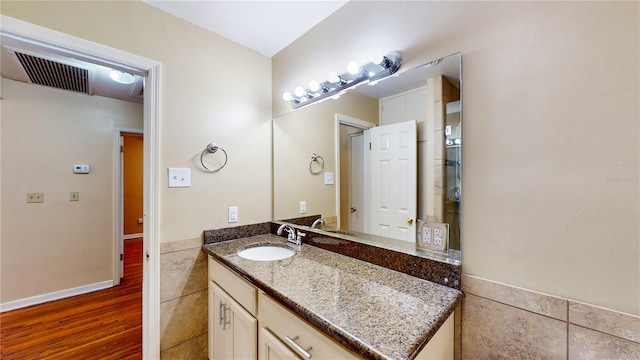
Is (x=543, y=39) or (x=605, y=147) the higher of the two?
(x=543, y=39)

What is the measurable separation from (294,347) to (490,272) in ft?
2.59

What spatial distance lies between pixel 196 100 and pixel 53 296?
2.83 m

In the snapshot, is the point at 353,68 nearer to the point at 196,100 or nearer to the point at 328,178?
the point at 328,178

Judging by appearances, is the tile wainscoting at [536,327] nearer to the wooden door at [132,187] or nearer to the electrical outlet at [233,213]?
the electrical outlet at [233,213]

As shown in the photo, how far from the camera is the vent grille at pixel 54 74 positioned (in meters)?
2.05

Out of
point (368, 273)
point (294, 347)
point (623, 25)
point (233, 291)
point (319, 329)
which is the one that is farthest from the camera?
point (233, 291)

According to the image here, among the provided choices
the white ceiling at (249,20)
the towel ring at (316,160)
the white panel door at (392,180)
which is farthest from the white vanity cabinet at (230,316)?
the white ceiling at (249,20)

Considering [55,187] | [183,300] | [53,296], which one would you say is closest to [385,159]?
[183,300]

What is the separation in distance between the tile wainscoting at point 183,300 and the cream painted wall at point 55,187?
6.91ft

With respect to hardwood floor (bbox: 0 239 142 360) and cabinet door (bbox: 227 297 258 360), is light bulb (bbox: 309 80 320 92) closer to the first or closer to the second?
cabinet door (bbox: 227 297 258 360)

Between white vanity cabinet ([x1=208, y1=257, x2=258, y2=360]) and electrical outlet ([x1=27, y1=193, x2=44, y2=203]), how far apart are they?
2.39 meters

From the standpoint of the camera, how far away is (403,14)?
46.6 inches

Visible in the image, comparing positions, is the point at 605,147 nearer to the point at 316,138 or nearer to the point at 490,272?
the point at 490,272

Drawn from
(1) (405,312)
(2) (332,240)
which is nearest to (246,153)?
(2) (332,240)
